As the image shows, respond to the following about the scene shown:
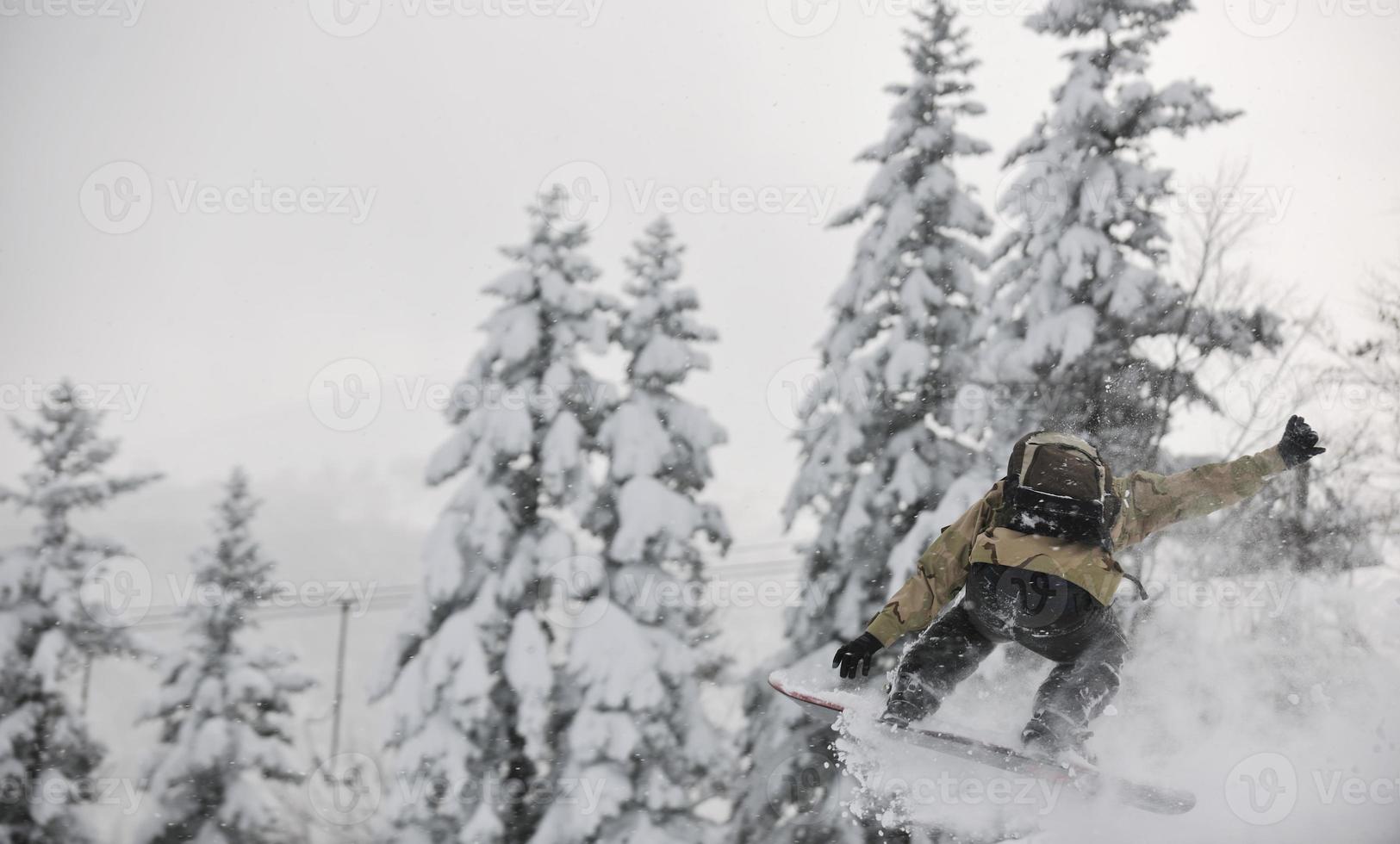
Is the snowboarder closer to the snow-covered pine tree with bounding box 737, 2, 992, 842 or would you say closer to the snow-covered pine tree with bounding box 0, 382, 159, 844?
the snow-covered pine tree with bounding box 737, 2, 992, 842

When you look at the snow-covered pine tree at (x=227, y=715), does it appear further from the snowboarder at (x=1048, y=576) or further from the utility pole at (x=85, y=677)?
the snowboarder at (x=1048, y=576)

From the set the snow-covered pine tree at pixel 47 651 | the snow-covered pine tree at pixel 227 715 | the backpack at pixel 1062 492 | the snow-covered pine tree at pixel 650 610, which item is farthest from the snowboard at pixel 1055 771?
the snow-covered pine tree at pixel 47 651

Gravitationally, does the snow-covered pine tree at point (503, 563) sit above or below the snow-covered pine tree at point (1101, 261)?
below

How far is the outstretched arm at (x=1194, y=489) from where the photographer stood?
4.87 meters

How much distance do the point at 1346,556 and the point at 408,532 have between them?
94.1 meters

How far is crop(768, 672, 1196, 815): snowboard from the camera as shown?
187 inches

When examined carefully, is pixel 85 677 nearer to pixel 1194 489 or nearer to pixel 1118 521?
pixel 1118 521

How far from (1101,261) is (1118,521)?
22.4 feet

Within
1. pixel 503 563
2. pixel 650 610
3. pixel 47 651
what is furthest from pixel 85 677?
pixel 650 610

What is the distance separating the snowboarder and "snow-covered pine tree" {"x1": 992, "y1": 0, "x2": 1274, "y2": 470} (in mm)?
5452

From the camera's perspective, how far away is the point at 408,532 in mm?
97500

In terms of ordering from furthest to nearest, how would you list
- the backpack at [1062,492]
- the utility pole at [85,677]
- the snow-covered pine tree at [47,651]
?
1. the utility pole at [85,677]
2. the snow-covered pine tree at [47,651]
3. the backpack at [1062,492]

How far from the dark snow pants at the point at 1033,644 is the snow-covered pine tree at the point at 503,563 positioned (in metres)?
7.89

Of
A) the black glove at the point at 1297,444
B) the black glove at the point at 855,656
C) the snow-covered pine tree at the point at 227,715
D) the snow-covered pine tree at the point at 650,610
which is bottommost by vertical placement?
the snow-covered pine tree at the point at 227,715
